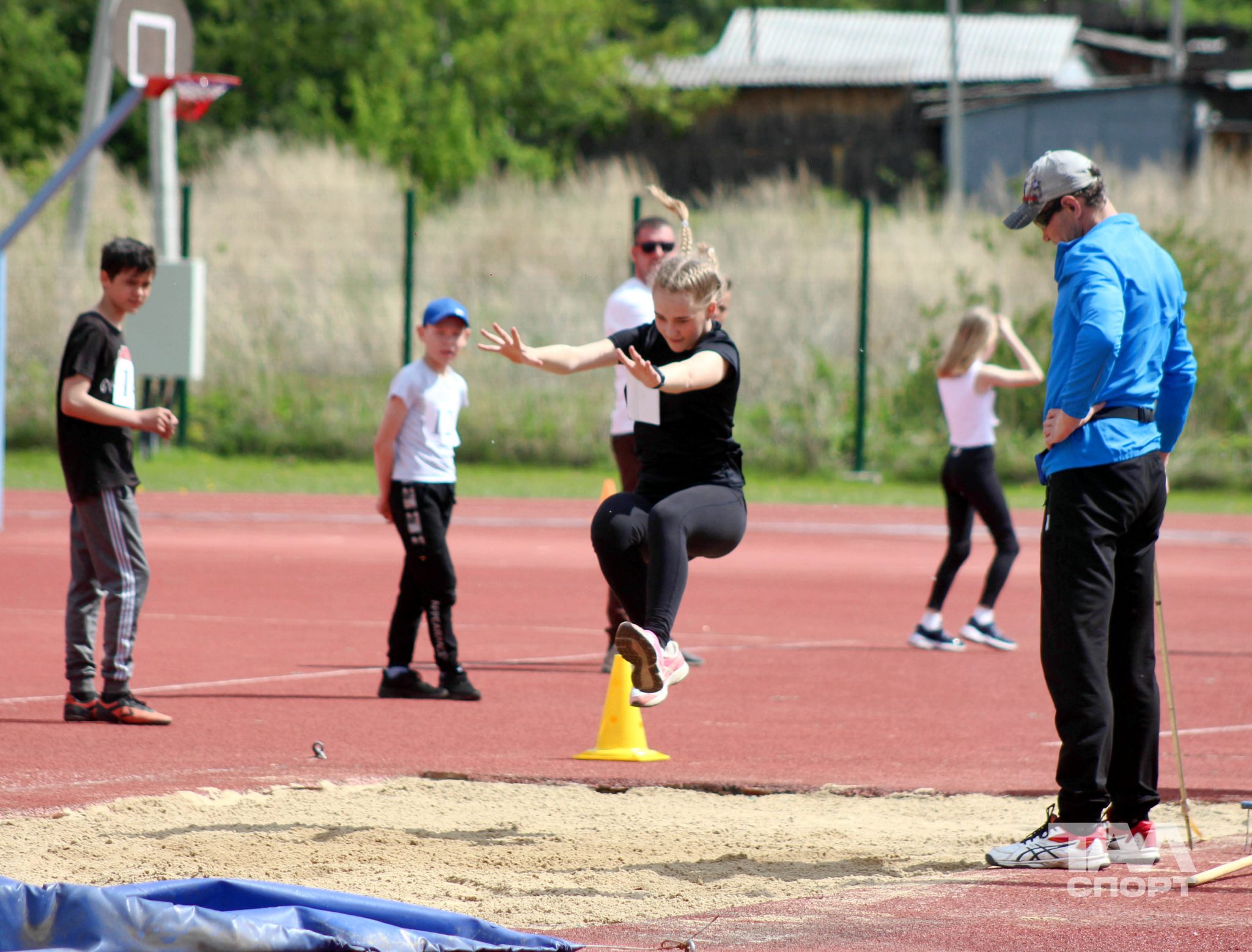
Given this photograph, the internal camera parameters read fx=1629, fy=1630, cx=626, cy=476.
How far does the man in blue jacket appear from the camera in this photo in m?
5.12

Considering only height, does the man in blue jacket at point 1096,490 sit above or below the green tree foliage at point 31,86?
below

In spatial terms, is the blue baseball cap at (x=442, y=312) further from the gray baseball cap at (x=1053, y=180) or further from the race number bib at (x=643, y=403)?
the gray baseball cap at (x=1053, y=180)

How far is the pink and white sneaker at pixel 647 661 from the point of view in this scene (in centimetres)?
541

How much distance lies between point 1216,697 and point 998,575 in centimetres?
177

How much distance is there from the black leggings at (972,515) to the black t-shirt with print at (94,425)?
16.3ft

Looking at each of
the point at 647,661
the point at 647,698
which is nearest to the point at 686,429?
the point at 647,661

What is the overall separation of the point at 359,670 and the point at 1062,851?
466cm

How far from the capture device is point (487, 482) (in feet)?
64.1

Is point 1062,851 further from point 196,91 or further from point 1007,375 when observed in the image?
point 196,91

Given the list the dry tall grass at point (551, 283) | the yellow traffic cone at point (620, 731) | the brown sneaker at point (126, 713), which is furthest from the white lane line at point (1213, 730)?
the dry tall grass at point (551, 283)

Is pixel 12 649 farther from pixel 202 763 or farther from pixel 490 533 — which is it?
pixel 490 533

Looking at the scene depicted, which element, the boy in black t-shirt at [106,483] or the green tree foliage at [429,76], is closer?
the boy in black t-shirt at [106,483]

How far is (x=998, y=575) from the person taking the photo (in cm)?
998

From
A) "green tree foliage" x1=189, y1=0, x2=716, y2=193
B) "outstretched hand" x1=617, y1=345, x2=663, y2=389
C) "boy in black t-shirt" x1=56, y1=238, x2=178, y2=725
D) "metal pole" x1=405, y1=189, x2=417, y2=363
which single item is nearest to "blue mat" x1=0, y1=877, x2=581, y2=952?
"outstretched hand" x1=617, y1=345, x2=663, y2=389
